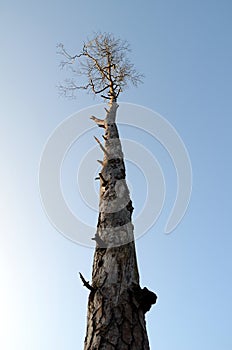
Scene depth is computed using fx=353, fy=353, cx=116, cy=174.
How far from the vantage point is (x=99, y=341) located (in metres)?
3.20

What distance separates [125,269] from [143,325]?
604 mm

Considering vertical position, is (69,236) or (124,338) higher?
(69,236)

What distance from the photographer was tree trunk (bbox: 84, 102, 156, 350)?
3240 mm

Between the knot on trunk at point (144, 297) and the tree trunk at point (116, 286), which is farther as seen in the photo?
the knot on trunk at point (144, 297)

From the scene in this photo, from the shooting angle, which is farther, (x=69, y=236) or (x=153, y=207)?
(x=153, y=207)

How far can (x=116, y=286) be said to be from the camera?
3.64 metres

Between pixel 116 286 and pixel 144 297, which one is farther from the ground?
pixel 116 286

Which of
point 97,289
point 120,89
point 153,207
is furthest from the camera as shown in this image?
point 120,89

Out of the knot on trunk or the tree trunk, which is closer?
the tree trunk

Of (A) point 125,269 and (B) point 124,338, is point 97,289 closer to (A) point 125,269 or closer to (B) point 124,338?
(A) point 125,269

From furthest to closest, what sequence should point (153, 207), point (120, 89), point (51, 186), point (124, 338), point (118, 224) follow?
1. point (120, 89)
2. point (51, 186)
3. point (153, 207)
4. point (118, 224)
5. point (124, 338)

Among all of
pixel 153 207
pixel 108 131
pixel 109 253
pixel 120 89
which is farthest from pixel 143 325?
pixel 120 89

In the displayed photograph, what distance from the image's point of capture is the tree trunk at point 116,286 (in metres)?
3.24

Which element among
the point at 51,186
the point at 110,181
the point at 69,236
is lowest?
the point at 69,236
